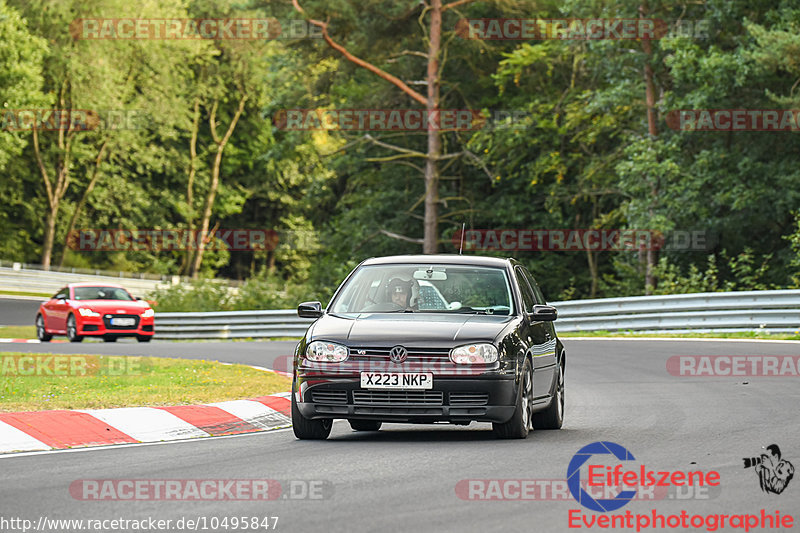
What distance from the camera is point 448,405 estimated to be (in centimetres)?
1005

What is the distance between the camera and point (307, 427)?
34.8ft

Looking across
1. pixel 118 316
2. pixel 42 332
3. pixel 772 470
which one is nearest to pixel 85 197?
pixel 42 332

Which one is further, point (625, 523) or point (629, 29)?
point (629, 29)

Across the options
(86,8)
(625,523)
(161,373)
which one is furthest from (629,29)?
(86,8)

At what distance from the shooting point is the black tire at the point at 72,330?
31.9 m

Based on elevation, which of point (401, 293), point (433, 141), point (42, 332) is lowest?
point (42, 332)

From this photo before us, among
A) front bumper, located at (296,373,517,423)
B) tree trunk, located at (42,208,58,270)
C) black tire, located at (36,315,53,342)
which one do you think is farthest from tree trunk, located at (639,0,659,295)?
tree trunk, located at (42,208,58,270)

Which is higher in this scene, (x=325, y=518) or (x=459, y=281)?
(x=459, y=281)

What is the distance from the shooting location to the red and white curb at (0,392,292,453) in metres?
10.3

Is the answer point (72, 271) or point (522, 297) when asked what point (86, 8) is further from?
point (522, 297)

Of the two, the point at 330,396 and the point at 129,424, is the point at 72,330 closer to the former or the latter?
the point at 129,424

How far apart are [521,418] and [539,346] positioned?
3.81ft

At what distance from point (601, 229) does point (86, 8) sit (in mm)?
35531

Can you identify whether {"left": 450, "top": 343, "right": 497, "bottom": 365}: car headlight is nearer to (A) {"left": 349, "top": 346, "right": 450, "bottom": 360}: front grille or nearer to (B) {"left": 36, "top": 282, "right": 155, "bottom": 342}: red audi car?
(A) {"left": 349, "top": 346, "right": 450, "bottom": 360}: front grille
